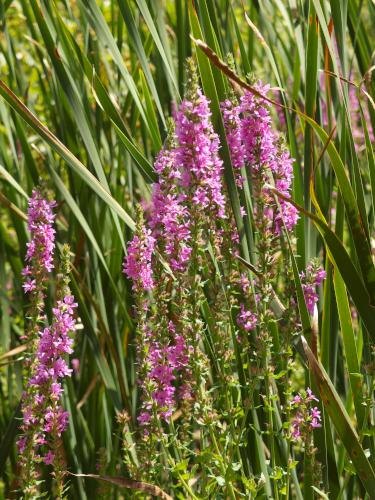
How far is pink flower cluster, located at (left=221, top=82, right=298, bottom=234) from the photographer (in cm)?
227

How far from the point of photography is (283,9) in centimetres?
315

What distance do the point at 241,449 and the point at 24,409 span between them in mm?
692

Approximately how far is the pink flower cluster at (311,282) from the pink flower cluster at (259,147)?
0.13m

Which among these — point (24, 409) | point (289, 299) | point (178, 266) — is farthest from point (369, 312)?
point (24, 409)

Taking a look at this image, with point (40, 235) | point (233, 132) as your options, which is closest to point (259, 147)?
point (233, 132)

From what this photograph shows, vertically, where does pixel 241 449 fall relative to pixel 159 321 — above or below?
below

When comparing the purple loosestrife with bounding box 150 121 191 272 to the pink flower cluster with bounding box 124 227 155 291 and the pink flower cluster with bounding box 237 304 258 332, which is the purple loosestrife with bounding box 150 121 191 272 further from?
the pink flower cluster with bounding box 237 304 258 332

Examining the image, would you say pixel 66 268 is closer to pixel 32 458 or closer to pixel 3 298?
pixel 32 458

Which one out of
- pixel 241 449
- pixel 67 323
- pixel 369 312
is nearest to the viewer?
pixel 369 312

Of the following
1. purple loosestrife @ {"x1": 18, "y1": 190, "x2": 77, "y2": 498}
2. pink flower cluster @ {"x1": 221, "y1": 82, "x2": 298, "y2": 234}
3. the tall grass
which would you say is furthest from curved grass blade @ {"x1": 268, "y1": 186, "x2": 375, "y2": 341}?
purple loosestrife @ {"x1": 18, "y1": 190, "x2": 77, "y2": 498}

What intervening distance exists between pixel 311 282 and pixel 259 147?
16.2 inches

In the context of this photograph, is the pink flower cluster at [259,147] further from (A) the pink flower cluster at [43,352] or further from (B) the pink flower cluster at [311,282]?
(A) the pink flower cluster at [43,352]

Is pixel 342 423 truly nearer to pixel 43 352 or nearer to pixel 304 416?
pixel 304 416

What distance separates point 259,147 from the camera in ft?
7.51
